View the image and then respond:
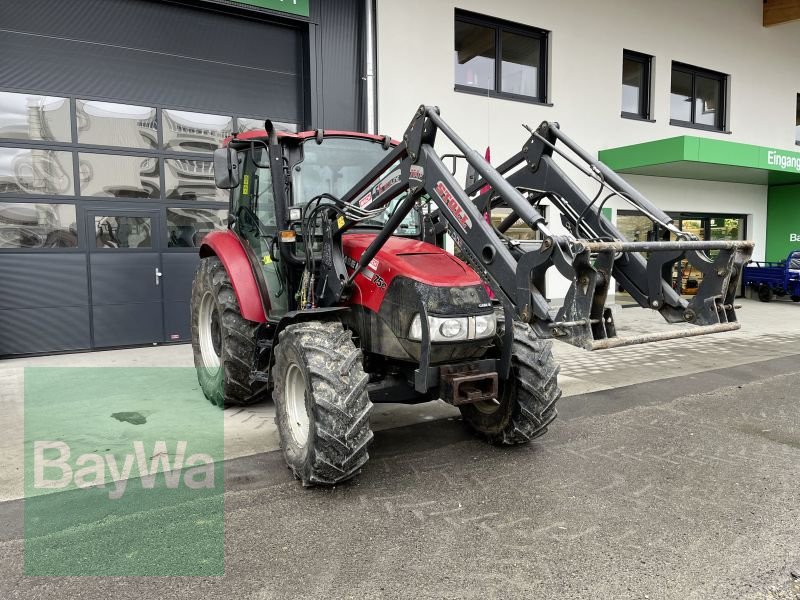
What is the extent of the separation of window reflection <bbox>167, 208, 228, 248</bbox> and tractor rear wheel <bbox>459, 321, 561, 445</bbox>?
5.59m

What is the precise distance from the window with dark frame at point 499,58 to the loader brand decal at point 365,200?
7.07 metres

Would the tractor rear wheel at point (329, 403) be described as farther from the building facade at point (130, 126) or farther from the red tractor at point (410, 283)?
the building facade at point (130, 126)

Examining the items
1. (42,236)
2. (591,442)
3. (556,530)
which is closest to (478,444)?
(591,442)

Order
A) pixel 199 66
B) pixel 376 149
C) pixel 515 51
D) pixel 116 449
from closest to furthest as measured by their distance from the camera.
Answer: pixel 116 449, pixel 376 149, pixel 199 66, pixel 515 51

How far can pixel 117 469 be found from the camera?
12.8 feet

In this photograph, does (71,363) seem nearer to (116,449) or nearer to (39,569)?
(116,449)

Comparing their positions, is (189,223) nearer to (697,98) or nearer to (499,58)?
(499,58)

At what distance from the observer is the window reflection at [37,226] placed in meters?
7.41

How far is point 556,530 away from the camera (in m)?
3.14

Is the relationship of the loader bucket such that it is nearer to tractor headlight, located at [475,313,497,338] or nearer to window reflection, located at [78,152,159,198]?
tractor headlight, located at [475,313,497,338]

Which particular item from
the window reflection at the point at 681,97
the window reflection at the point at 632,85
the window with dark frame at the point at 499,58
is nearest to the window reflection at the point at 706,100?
the window reflection at the point at 681,97

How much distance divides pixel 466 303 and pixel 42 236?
6.44 meters

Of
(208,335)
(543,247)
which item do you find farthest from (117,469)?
(543,247)

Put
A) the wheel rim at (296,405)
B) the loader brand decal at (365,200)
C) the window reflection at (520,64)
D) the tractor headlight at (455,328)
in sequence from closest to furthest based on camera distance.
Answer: the tractor headlight at (455,328)
the wheel rim at (296,405)
the loader brand decal at (365,200)
the window reflection at (520,64)
